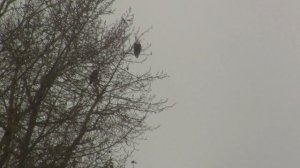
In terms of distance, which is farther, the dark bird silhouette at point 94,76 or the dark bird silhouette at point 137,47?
the dark bird silhouette at point 137,47

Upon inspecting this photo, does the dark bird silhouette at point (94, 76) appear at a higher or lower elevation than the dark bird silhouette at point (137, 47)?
lower

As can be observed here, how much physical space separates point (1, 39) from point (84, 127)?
79.9 inches

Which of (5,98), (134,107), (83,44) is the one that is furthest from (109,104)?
(5,98)

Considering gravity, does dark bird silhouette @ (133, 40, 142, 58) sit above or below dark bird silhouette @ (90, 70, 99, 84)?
above

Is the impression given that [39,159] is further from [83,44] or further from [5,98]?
[83,44]

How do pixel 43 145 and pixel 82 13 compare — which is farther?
pixel 82 13

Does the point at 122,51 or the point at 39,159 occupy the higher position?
the point at 122,51

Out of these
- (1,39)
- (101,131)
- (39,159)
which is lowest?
(39,159)

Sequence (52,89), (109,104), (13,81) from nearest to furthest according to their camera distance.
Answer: (13,81) < (52,89) < (109,104)

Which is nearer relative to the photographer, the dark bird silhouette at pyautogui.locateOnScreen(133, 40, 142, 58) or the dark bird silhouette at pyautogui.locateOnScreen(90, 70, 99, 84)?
the dark bird silhouette at pyautogui.locateOnScreen(90, 70, 99, 84)

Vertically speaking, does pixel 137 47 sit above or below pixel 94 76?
above

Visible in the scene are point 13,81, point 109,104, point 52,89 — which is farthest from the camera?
point 109,104

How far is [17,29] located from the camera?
36.4 ft

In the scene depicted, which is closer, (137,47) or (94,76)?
(94,76)
